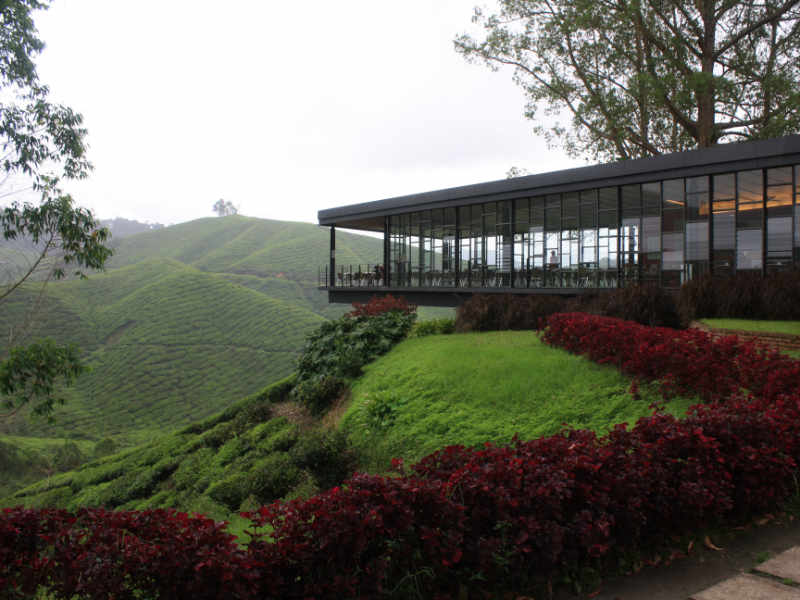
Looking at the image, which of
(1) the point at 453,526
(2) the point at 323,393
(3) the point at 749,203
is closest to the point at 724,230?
(3) the point at 749,203

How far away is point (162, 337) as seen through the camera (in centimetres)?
6431

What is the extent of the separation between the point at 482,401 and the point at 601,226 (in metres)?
15.0

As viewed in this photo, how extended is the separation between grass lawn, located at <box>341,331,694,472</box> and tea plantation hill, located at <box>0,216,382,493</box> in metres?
23.9

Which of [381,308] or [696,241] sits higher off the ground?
[696,241]

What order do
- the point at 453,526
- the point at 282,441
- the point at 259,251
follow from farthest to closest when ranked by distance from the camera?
the point at 259,251
the point at 282,441
the point at 453,526

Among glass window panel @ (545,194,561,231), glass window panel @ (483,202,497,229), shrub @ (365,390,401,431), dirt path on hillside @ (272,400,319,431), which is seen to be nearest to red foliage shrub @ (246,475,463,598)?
shrub @ (365,390,401,431)

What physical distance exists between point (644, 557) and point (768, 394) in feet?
10.4

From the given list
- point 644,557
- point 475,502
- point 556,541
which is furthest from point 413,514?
point 644,557

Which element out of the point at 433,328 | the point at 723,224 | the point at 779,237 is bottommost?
the point at 433,328

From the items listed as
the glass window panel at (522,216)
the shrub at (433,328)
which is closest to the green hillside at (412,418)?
the shrub at (433,328)

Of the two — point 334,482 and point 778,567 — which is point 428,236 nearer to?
point 334,482

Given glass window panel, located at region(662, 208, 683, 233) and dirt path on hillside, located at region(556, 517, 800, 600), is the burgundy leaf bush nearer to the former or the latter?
dirt path on hillside, located at region(556, 517, 800, 600)

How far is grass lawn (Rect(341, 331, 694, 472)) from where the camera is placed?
251 inches

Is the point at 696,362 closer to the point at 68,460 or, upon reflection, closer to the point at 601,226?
the point at 601,226
